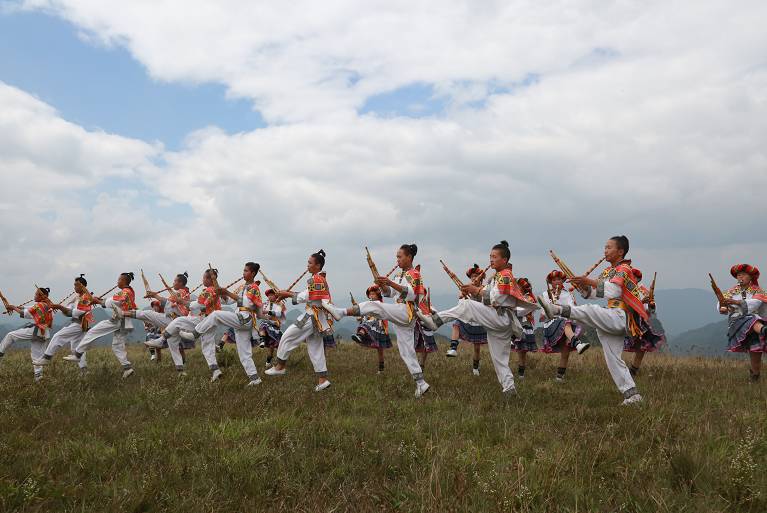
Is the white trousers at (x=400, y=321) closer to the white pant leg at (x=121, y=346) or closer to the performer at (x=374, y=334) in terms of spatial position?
the performer at (x=374, y=334)

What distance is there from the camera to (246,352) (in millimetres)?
Answer: 10273

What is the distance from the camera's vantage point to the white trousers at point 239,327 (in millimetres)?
10062

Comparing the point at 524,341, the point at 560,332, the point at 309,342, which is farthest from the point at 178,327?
the point at 560,332

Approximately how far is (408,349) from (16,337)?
951 cm

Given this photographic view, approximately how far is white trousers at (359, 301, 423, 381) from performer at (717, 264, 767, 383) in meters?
6.41

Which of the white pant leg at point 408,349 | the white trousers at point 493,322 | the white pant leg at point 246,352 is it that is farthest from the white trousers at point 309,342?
the white trousers at point 493,322

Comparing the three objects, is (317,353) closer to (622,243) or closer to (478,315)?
A: (478,315)

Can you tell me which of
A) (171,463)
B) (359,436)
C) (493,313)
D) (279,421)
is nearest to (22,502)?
(171,463)

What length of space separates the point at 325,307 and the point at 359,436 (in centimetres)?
369

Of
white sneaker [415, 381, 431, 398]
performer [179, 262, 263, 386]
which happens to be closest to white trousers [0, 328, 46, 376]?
performer [179, 262, 263, 386]

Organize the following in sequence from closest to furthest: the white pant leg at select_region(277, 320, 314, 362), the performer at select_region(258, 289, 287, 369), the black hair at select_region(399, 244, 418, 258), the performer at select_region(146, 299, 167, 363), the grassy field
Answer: the grassy field, the black hair at select_region(399, 244, 418, 258), the white pant leg at select_region(277, 320, 314, 362), the performer at select_region(258, 289, 287, 369), the performer at select_region(146, 299, 167, 363)

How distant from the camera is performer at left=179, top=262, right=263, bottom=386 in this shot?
1009 centimetres

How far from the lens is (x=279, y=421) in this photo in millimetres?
6379

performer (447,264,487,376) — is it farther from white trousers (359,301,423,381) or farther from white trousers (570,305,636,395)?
white trousers (570,305,636,395)
